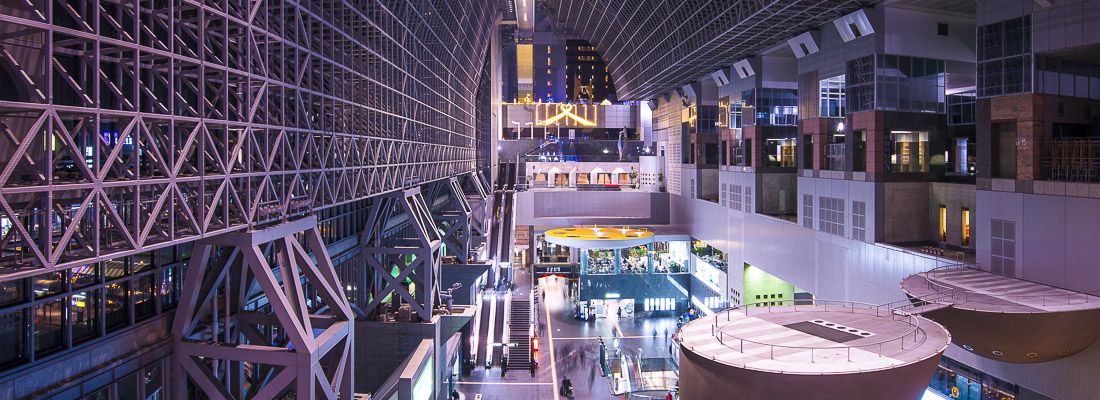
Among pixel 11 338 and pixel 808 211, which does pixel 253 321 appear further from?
pixel 808 211

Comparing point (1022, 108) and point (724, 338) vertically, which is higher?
point (1022, 108)

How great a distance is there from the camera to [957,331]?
20484mm

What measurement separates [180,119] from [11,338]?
387 centimetres

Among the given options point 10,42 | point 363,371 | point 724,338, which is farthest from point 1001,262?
point 10,42

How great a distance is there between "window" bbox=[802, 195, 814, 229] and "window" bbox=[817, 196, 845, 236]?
2.28ft

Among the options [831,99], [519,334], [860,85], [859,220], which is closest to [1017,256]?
[859,220]

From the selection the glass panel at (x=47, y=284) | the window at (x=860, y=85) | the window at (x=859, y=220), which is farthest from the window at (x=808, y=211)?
the glass panel at (x=47, y=284)

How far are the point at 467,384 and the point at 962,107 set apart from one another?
26.9 metres

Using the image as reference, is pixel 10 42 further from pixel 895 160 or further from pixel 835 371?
pixel 895 160

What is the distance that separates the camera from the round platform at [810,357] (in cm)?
1538

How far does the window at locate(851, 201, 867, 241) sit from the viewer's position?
3175 centimetres

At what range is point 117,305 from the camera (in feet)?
41.2

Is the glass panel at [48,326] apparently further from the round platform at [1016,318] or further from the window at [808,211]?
the window at [808,211]

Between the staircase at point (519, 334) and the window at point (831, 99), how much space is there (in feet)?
66.6
